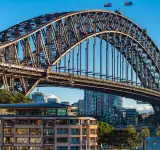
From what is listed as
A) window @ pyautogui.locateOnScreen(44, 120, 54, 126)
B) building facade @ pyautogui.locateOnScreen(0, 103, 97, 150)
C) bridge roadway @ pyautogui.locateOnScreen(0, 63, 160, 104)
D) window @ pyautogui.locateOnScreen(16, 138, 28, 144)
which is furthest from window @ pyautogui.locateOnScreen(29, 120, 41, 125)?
bridge roadway @ pyautogui.locateOnScreen(0, 63, 160, 104)

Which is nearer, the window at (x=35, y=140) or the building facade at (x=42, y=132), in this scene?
the building facade at (x=42, y=132)

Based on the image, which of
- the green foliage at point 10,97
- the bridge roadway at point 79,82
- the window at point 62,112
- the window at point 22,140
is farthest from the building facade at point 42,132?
the green foliage at point 10,97

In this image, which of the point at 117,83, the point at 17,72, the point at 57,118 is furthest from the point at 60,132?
the point at 117,83

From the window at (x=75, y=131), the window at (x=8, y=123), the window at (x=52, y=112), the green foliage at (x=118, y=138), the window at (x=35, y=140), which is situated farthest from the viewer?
the green foliage at (x=118, y=138)

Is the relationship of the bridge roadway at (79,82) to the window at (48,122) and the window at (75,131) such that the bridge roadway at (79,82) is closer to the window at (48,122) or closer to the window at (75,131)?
the window at (48,122)

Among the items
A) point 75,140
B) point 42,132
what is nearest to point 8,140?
point 42,132

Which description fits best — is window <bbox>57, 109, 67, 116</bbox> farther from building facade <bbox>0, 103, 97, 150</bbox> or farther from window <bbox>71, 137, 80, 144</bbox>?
window <bbox>71, 137, 80, 144</bbox>

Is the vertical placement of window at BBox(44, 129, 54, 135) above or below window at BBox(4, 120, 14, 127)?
below

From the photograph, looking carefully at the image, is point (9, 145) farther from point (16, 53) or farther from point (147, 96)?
point (147, 96)

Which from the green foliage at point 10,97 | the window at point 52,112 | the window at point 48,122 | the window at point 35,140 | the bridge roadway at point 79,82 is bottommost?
the window at point 35,140
